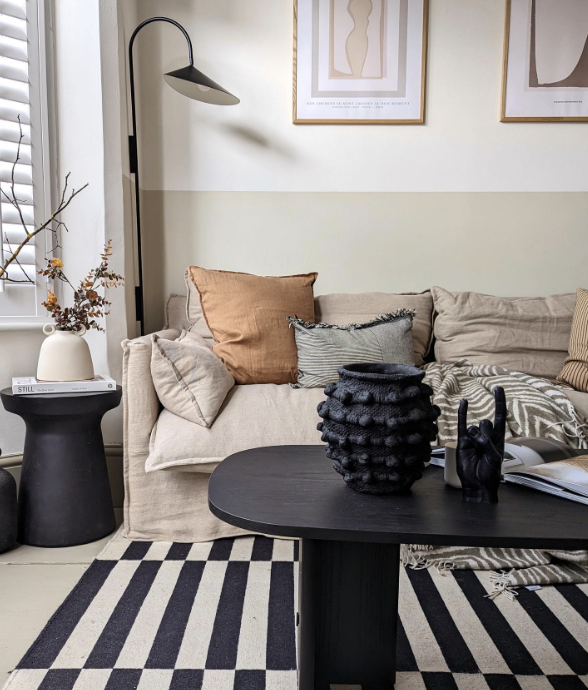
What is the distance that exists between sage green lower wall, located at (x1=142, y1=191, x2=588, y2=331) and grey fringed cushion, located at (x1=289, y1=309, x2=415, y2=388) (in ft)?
2.35

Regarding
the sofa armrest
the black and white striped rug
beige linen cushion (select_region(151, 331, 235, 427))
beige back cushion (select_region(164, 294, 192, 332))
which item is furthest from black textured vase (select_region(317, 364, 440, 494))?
beige back cushion (select_region(164, 294, 192, 332))

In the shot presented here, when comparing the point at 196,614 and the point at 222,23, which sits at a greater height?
the point at 222,23

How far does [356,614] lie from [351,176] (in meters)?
2.33

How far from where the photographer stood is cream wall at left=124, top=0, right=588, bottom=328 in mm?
2967

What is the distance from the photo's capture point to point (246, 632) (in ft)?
5.01

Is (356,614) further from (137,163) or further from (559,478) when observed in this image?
(137,163)

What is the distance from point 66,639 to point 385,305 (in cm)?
182

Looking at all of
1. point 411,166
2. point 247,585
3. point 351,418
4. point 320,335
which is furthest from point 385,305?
point 351,418

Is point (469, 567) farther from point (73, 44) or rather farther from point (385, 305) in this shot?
point (73, 44)

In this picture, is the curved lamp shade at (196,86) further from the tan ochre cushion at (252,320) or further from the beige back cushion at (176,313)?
the beige back cushion at (176,313)


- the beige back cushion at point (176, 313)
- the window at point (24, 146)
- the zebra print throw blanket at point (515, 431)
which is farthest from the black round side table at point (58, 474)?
the zebra print throw blanket at point (515, 431)

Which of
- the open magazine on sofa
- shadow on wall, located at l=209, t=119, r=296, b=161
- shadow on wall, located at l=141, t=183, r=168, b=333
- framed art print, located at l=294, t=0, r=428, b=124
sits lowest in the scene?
the open magazine on sofa

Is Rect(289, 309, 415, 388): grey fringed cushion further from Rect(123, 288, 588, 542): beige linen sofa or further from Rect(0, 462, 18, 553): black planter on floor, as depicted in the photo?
Rect(0, 462, 18, 553): black planter on floor

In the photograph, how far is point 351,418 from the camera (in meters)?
1.01
